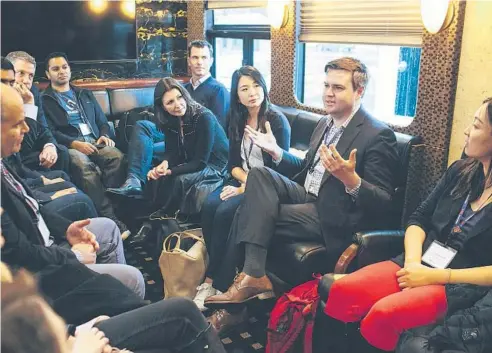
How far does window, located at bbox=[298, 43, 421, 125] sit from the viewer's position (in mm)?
3229

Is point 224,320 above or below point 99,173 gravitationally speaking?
below

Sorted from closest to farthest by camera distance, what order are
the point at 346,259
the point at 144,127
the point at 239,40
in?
1. the point at 346,259
2. the point at 144,127
3. the point at 239,40

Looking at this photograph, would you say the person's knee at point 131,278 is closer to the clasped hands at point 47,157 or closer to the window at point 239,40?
the clasped hands at point 47,157

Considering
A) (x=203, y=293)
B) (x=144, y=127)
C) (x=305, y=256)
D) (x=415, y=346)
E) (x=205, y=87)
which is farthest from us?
(x=205, y=87)

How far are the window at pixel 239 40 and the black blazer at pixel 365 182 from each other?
1965 mm

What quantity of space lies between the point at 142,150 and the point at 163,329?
2425mm

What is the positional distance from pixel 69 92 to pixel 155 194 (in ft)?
4.45

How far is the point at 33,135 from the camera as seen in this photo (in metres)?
3.56

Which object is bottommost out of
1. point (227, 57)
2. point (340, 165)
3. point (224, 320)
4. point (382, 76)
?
point (224, 320)

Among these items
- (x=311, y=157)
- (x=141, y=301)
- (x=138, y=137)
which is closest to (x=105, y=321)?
(x=141, y=301)

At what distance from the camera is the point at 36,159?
3.53 m

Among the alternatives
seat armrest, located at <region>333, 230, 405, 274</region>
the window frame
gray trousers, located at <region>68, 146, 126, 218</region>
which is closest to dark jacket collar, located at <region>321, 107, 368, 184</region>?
seat armrest, located at <region>333, 230, 405, 274</region>

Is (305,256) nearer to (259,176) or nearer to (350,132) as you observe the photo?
(259,176)

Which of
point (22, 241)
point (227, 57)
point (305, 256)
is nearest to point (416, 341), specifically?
point (305, 256)
